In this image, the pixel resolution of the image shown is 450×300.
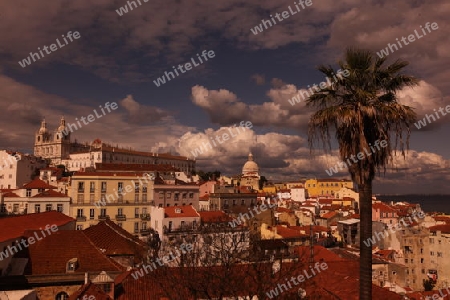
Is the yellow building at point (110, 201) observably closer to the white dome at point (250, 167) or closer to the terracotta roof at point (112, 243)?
the terracotta roof at point (112, 243)

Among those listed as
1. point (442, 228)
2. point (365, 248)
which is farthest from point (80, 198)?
point (442, 228)

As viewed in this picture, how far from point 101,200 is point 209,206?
27008 millimetres

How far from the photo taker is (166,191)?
190 feet

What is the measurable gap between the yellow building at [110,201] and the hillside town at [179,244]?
0.47ft

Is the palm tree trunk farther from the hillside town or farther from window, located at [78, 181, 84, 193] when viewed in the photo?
window, located at [78, 181, 84, 193]

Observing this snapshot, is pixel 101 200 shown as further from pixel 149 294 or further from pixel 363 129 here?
pixel 363 129

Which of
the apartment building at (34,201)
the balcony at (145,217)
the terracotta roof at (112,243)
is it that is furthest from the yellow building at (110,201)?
the terracotta roof at (112,243)

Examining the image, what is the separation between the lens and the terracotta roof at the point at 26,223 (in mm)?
26281

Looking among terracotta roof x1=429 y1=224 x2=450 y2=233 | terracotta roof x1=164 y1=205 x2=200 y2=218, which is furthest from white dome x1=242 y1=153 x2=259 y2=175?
terracotta roof x1=164 y1=205 x2=200 y2=218

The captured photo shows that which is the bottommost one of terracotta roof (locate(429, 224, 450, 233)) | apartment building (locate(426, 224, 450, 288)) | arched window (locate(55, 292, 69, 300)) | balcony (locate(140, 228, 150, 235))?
apartment building (locate(426, 224, 450, 288))

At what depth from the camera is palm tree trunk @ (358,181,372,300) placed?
9.73 meters

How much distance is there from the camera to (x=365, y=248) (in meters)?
9.83

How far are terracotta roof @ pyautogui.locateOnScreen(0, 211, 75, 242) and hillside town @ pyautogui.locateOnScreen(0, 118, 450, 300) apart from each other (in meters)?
0.11

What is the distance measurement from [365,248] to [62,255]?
791 inches
